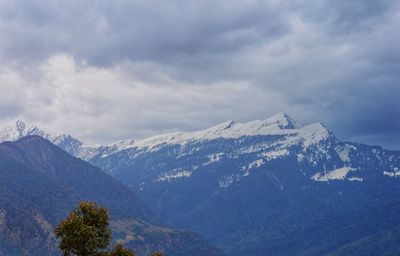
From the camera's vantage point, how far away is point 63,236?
421 feet

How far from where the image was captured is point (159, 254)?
13438 cm

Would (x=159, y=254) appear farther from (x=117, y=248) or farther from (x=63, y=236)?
(x=63, y=236)

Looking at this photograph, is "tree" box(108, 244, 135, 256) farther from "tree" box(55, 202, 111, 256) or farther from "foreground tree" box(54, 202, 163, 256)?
"tree" box(55, 202, 111, 256)

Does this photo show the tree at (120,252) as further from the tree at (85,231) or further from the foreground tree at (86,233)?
the tree at (85,231)

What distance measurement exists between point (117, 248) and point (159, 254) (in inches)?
329

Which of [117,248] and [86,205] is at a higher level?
[86,205]

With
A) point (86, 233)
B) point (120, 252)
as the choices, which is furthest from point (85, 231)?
point (120, 252)

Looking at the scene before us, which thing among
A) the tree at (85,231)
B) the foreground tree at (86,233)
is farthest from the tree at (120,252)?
A: the tree at (85,231)

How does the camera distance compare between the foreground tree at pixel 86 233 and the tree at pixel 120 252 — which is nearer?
the foreground tree at pixel 86 233

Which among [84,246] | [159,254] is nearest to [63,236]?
[84,246]

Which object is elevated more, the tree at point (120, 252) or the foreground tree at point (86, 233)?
the foreground tree at point (86, 233)

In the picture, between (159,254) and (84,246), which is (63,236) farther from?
(159,254)

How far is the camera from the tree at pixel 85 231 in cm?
12594

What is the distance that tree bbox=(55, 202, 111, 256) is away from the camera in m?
126
